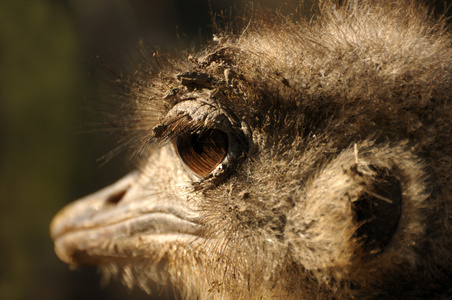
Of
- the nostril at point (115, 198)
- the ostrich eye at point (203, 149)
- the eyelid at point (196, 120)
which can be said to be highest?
the eyelid at point (196, 120)

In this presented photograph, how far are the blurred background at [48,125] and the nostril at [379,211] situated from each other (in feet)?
8.51

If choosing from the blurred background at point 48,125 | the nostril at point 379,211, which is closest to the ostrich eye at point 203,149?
the nostril at point 379,211

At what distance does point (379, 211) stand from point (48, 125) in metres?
3.26

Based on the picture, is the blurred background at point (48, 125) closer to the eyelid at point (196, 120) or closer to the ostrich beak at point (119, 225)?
the ostrich beak at point (119, 225)

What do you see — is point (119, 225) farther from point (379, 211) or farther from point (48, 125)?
point (48, 125)

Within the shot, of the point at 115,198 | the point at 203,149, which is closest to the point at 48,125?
the point at 115,198

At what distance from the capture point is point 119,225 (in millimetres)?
1868

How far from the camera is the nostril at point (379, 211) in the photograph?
46.8 inches

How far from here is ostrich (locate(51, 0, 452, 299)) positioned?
4.06 feet

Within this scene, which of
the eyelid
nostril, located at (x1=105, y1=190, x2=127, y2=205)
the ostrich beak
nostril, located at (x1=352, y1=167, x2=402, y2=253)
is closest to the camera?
nostril, located at (x1=352, y1=167, x2=402, y2=253)

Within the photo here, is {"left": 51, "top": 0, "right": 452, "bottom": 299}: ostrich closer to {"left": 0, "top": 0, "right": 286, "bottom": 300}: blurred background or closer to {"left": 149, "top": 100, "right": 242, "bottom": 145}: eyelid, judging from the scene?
{"left": 149, "top": 100, "right": 242, "bottom": 145}: eyelid

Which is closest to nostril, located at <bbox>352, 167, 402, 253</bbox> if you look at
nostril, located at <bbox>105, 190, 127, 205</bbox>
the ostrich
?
the ostrich

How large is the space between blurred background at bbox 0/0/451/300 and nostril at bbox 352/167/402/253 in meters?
2.59

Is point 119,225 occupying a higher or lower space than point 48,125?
lower
